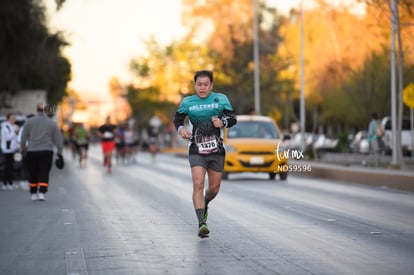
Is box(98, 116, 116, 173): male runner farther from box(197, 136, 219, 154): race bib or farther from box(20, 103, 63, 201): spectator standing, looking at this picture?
box(197, 136, 219, 154): race bib

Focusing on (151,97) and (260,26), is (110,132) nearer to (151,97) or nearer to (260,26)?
(260,26)

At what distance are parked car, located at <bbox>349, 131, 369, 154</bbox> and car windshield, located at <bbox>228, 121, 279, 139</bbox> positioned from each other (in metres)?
24.1

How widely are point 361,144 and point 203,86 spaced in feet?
139

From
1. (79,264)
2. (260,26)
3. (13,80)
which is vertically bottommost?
(79,264)

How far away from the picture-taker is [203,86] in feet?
39.2

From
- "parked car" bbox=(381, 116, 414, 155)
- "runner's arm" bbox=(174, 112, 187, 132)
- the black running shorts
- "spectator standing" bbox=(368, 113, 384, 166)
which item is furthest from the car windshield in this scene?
"parked car" bbox=(381, 116, 414, 155)

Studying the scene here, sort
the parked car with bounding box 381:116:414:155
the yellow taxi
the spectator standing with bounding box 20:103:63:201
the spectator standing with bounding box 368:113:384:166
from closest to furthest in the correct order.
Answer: the spectator standing with bounding box 20:103:63:201
the yellow taxi
the spectator standing with bounding box 368:113:384:166
the parked car with bounding box 381:116:414:155

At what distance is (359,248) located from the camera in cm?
1084

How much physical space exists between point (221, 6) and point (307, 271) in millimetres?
62919

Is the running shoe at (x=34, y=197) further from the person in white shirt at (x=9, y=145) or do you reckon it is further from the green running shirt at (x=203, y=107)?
the green running shirt at (x=203, y=107)

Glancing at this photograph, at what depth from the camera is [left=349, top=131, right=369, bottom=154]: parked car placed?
173ft

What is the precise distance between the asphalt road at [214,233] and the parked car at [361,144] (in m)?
31.3

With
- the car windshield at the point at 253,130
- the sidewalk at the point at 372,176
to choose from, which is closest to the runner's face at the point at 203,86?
the sidewalk at the point at 372,176

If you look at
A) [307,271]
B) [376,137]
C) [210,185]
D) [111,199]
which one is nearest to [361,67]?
[376,137]
